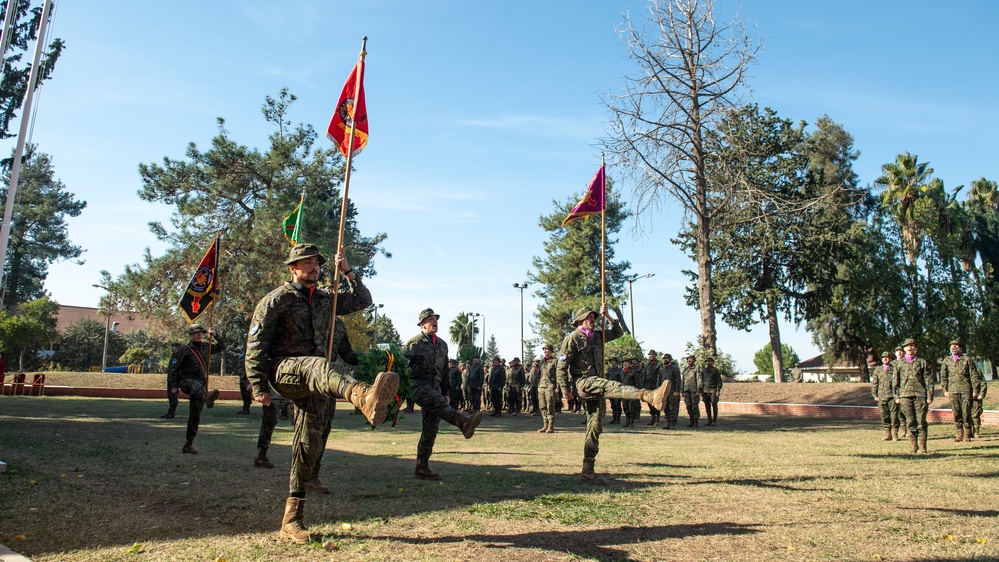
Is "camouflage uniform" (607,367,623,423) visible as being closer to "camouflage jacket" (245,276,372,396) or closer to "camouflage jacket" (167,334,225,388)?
"camouflage jacket" (167,334,225,388)

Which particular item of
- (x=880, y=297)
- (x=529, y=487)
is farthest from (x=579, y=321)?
(x=880, y=297)

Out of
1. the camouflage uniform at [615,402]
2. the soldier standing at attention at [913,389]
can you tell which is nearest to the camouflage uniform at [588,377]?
the soldier standing at attention at [913,389]

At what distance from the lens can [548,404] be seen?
18.4 metres

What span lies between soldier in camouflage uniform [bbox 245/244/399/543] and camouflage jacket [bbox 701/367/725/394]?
16.4m

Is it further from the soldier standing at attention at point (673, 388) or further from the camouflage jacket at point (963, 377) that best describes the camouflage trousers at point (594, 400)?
the soldier standing at attention at point (673, 388)

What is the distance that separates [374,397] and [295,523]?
1.38 m

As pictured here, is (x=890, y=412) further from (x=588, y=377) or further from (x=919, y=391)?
(x=588, y=377)

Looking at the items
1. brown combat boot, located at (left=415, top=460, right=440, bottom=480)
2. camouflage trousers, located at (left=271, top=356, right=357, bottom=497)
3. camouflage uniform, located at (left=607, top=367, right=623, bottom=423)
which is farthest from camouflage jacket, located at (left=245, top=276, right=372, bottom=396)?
camouflage uniform, located at (left=607, top=367, right=623, bottom=423)

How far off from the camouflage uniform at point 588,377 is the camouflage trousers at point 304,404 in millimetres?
3661

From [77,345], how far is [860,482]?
220 feet

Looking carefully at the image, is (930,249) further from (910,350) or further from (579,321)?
(579,321)

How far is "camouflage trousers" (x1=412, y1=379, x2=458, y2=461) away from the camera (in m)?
8.59

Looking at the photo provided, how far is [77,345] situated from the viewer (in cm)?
6084

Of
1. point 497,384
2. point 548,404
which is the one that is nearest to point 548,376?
point 548,404
